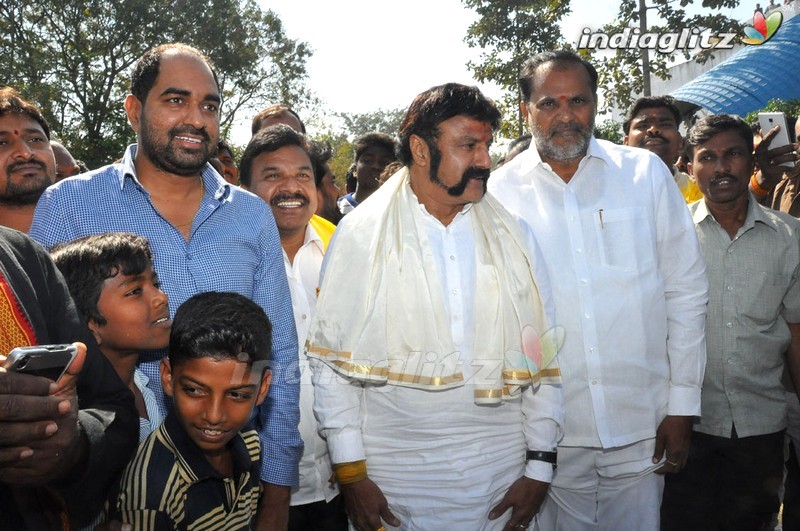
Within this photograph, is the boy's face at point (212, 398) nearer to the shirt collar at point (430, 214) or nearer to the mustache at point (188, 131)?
the mustache at point (188, 131)

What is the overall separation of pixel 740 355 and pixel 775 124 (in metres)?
1.91

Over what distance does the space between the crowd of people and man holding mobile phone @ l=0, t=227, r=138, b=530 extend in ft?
0.06

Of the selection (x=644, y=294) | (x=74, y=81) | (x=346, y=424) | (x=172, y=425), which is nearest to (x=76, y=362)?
(x=172, y=425)

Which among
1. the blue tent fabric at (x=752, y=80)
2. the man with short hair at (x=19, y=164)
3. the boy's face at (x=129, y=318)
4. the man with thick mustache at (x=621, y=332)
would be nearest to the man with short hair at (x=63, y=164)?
the man with short hair at (x=19, y=164)

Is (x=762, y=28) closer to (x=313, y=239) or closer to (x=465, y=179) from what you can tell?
(x=313, y=239)

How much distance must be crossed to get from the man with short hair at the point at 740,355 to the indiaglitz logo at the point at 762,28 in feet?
57.6

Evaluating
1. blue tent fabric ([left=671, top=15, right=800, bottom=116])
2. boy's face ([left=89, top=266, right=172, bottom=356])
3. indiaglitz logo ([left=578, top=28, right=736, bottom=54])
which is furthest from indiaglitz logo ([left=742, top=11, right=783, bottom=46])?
boy's face ([left=89, top=266, right=172, bottom=356])

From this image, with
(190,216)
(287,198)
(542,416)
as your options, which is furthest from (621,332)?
(190,216)

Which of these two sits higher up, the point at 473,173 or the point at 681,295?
the point at 473,173

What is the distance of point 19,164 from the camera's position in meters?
3.86

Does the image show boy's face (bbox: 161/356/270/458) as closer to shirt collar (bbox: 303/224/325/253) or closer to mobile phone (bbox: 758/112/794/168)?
shirt collar (bbox: 303/224/325/253)

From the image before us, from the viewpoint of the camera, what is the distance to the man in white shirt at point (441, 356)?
2.76 metres

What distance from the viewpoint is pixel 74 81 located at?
1819 centimetres

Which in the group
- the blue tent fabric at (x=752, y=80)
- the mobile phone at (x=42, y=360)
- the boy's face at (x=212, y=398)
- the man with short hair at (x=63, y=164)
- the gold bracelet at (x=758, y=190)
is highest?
the blue tent fabric at (x=752, y=80)
